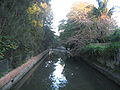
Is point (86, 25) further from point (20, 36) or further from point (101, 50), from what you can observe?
point (20, 36)

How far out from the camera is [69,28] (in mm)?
24391

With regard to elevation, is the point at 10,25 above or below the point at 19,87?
above

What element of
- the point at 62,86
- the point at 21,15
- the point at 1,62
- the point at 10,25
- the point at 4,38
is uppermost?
the point at 21,15

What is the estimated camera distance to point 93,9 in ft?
68.4

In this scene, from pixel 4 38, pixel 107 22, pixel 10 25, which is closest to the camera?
pixel 4 38

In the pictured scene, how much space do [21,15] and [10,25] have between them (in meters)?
1.67

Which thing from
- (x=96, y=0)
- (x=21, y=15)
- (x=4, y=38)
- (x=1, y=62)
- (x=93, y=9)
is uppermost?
(x=96, y=0)

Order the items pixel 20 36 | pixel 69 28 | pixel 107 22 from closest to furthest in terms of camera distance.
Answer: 1. pixel 20 36
2. pixel 107 22
3. pixel 69 28

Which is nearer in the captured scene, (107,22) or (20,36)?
(20,36)

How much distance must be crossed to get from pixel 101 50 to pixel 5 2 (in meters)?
9.18

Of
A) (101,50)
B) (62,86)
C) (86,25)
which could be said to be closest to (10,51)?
(62,86)

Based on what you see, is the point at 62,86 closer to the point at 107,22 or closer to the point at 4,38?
the point at 4,38

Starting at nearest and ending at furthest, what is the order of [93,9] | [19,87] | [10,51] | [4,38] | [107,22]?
[19,87]
[4,38]
[10,51]
[107,22]
[93,9]

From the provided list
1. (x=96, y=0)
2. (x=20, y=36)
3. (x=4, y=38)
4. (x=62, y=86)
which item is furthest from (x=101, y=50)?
(x=96, y=0)
